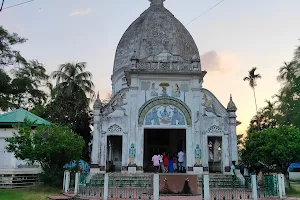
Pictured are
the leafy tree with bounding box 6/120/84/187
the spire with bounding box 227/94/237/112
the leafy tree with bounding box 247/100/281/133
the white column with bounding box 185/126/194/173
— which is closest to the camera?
the leafy tree with bounding box 6/120/84/187

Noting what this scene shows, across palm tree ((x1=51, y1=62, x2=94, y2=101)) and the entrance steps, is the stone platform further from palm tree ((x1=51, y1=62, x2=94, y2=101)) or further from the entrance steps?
palm tree ((x1=51, y1=62, x2=94, y2=101))

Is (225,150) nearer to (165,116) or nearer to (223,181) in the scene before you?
(223,181)

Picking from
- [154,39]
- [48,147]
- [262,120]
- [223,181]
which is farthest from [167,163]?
[262,120]

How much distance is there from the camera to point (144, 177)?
20.3 meters

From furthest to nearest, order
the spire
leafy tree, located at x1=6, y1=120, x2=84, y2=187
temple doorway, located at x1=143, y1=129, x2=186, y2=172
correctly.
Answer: temple doorway, located at x1=143, y1=129, x2=186, y2=172 < the spire < leafy tree, located at x1=6, y1=120, x2=84, y2=187

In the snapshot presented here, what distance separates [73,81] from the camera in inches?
1294

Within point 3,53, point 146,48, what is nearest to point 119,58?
point 146,48

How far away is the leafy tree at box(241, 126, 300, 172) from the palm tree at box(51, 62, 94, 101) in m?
18.4

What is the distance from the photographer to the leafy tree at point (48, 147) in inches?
685

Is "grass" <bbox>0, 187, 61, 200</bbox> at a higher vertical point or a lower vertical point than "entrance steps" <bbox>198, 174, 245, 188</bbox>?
lower

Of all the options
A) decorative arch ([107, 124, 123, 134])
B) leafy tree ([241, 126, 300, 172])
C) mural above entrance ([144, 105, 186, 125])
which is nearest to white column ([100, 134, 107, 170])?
decorative arch ([107, 124, 123, 134])

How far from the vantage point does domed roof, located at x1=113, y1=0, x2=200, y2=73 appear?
1143 inches

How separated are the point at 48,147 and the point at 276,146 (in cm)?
1292

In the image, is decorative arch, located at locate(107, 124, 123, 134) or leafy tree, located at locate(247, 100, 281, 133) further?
leafy tree, located at locate(247, 100, 281, 133)
